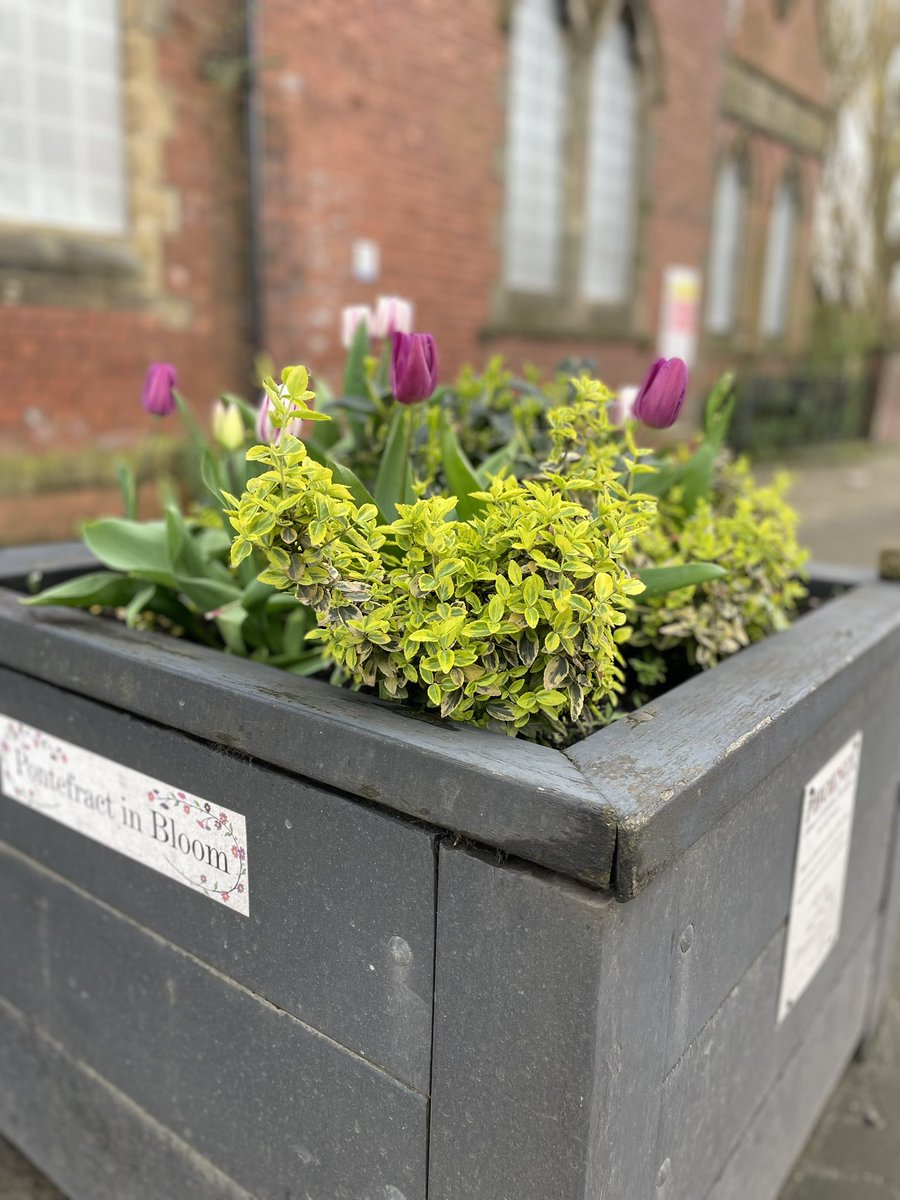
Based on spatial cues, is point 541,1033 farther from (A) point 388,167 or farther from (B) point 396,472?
(A) point 388,167

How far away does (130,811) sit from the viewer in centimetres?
145

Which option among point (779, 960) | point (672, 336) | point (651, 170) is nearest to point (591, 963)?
point (779, 960)

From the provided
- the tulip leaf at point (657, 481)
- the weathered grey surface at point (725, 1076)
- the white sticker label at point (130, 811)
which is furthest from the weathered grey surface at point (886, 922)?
the white sticker label at point (130, 811)

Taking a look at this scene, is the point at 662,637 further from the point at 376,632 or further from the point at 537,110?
the point at 537,110

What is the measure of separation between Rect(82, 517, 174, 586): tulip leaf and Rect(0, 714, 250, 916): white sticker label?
0.30 m

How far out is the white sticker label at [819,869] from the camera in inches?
60.9

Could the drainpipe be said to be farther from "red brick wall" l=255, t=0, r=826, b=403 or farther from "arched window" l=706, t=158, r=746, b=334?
"arched window" l=706, t=158, r=746, b=334

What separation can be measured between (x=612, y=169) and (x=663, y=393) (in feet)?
34.2

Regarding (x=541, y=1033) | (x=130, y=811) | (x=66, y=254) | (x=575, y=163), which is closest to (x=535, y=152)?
(x=575, y=163)

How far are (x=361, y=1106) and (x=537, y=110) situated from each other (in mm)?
9916

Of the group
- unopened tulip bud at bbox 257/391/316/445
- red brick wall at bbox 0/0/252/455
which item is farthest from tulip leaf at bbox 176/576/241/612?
red brick wall at bbox 0/0/252/455

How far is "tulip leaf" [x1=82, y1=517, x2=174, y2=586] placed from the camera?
163 centimetres

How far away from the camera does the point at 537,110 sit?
9555 mm

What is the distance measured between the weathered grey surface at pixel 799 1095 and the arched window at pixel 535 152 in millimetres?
7950
